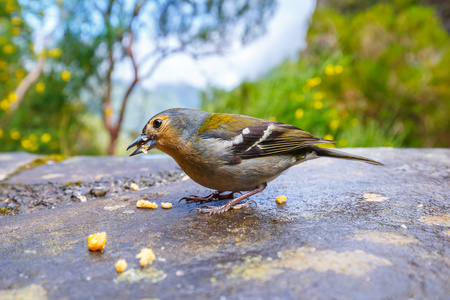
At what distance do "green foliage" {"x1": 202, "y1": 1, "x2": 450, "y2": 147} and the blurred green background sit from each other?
0.08 ft

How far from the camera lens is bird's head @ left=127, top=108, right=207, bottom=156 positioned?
241cm

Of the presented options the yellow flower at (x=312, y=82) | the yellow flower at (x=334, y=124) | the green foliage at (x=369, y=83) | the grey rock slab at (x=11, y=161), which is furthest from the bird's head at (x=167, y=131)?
the yellow flower at (x=312, y=82)

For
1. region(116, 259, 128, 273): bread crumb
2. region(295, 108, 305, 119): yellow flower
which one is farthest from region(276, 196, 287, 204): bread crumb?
region(295, 108, 305, 119): yellow flower

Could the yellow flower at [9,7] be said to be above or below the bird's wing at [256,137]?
above

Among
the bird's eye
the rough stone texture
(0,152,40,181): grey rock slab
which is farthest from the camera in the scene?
(0,152,40,181): grey rock slab

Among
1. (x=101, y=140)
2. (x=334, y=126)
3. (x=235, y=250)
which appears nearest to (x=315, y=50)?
(x=334, y=126)

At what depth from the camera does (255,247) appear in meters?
1.71

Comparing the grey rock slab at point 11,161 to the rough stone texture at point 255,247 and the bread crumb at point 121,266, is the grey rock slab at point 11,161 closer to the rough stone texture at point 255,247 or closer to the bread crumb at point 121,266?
the rough stone texture at point 255,247

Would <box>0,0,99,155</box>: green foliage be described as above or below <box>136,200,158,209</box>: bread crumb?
above

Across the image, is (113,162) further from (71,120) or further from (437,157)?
(71,120)

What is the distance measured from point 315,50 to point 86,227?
29.8 feet

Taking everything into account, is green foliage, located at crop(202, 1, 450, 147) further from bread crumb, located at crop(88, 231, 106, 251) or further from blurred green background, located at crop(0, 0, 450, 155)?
bread crumb, located at crop(88, 231, 106, 251)

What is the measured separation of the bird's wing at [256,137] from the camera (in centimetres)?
240

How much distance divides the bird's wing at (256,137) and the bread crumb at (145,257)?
92 cm
